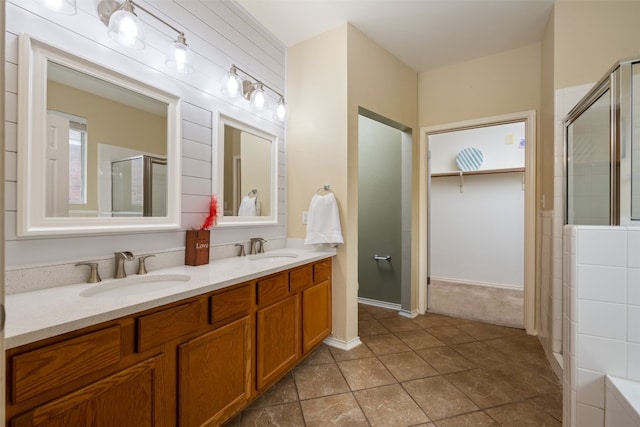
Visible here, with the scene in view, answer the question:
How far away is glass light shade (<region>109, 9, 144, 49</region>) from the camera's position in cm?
137

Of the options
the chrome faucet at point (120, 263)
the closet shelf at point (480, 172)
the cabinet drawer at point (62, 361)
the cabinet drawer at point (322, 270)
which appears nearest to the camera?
the cabinet drawer at point (62, 361)

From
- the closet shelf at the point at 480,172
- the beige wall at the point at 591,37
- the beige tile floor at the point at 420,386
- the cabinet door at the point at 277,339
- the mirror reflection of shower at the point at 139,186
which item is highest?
the beige wall at the point at 591,37

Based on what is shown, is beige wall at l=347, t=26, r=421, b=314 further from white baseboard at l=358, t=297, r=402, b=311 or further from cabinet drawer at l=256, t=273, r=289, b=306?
cabinet drawer at l=256, t=273, r=289, b=306

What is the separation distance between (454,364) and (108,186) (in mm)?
2554

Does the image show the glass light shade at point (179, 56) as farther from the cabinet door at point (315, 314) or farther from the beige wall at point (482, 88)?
the beige wall at point (482, 88)

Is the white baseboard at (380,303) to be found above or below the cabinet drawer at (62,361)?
below

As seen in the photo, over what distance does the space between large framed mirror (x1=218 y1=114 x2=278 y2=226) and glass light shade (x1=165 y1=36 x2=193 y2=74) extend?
403 mm

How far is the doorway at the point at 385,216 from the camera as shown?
3.16m

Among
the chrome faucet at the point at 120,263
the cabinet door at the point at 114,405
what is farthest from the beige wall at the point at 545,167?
the chrome faucet at the point at 120,263

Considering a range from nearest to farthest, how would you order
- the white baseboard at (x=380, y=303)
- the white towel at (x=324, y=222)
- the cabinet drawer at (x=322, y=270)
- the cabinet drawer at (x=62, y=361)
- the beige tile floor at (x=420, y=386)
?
1. the cabinet drawer at (x=62, y=361)
2. the beige tile floor at (x=420, y=386)
3. the cabinet drawer at (x=322, y=270)
4. the white towel at (x=324, y=222)
5. the white baseboard at (x=380, y=303)

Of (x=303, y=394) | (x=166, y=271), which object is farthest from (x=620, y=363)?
(x=166, y=271)

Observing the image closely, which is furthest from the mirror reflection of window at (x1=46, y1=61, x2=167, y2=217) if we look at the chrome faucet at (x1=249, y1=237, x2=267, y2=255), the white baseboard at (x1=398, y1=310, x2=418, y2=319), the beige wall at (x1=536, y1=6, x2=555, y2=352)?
the beige wall at (x1=536, y1=6, x2=555, y2=352)

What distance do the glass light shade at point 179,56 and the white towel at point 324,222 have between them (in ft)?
4.26

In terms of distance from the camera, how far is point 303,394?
1.81 meters
